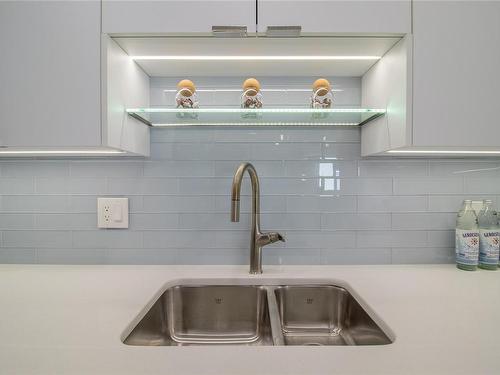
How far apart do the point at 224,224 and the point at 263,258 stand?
220 mm

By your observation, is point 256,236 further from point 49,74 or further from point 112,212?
point 49,74

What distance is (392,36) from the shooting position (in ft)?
3.14

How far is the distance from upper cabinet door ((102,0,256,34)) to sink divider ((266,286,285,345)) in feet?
2.92

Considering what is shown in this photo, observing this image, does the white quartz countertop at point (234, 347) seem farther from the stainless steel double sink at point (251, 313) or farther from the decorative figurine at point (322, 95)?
the decorative figurine at point (322, 95)

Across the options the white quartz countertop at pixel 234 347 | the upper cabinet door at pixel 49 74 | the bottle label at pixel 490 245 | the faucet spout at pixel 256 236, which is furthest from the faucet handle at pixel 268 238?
the bottle label at pixel 490 245

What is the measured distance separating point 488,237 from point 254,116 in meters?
1.03

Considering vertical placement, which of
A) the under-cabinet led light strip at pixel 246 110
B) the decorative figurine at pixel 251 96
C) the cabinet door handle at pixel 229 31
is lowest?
the under-cabinet led light strip at pixel 246 110

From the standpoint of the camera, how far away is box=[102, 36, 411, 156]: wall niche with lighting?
0.98 meters

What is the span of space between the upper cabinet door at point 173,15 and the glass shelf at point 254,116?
25cm

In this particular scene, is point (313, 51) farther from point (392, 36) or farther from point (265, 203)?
point (265, 203)

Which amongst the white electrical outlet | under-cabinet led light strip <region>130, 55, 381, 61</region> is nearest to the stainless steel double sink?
the white electrical outlet

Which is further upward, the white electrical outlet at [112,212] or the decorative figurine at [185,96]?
the decorative figurine at [185,96]

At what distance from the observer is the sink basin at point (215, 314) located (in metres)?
1.10

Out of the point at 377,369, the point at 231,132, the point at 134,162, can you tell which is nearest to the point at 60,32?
the point at 134,162
